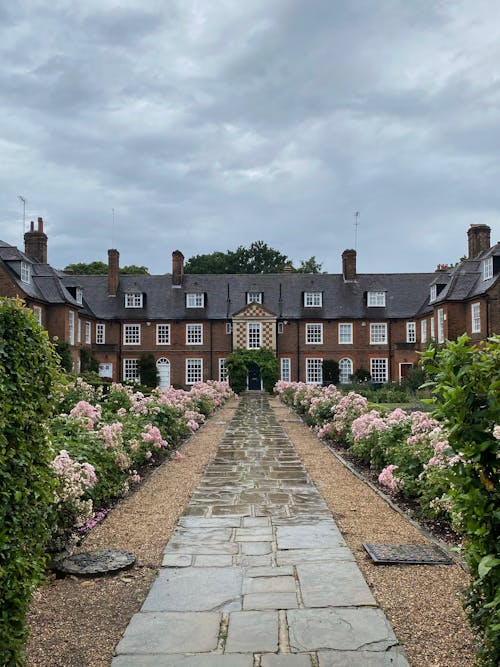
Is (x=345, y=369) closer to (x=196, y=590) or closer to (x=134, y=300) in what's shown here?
(x=134, y=300)

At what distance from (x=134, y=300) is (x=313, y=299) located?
42.0 feet

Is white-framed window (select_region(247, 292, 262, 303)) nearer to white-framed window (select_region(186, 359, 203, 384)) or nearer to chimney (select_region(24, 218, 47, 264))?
white-framed window (select_region(186, 359, 203, 384))

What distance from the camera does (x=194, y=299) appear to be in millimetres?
41781

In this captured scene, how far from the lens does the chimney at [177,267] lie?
1652 inches

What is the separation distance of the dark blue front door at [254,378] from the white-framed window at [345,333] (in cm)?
616

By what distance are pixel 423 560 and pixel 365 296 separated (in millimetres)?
37020

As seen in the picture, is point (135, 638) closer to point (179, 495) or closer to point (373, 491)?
point (179, 495)

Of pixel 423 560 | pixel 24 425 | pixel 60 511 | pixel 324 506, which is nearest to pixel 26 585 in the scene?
pixel 24 425

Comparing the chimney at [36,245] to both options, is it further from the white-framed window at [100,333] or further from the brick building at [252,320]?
the white-framed window at [100,333]

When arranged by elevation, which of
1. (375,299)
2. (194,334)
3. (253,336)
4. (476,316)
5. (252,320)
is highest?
(375,299)

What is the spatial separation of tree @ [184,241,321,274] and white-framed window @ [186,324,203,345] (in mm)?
25250

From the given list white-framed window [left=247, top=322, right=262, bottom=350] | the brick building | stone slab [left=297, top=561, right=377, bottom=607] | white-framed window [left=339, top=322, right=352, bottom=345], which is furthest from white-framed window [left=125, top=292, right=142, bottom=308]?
stone slab [left=297, top=561, right=377, bottom=607]

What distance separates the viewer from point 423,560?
17.0ft

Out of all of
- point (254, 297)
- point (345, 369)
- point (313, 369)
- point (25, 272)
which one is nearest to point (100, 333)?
point (25, 272)
